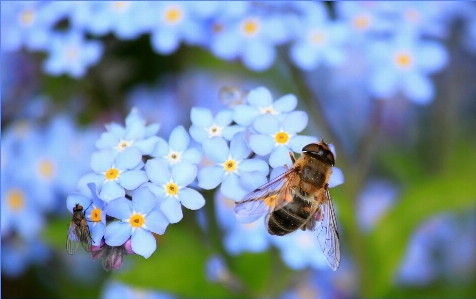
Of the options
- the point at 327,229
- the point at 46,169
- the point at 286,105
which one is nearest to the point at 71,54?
the point at 46,169

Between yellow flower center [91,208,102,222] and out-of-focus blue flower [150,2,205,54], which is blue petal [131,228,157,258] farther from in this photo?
out-of-focus blue flower [150,2,205,54]

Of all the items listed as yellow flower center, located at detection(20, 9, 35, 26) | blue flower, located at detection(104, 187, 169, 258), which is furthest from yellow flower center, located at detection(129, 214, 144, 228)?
yellow flower center, located at detection(20, 9, 35, 26)

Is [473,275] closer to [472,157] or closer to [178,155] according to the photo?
[472,157]

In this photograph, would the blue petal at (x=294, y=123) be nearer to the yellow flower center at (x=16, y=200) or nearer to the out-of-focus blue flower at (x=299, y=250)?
the out-of-focus blue flower at (x=299, y=250)

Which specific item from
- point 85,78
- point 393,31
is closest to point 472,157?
point 393,31

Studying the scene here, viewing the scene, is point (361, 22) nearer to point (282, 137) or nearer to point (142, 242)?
point (282, 137)
